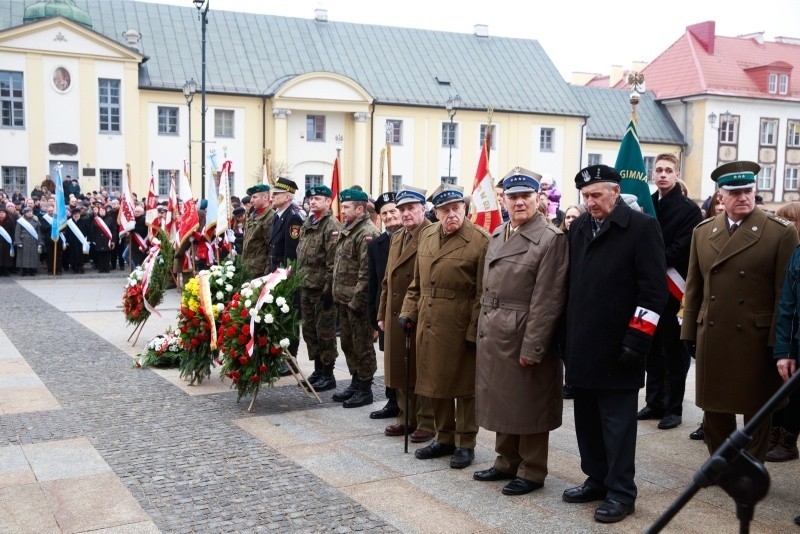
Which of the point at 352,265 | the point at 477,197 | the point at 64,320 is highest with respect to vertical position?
the point at 477,197

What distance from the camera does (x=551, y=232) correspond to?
18.1 ft

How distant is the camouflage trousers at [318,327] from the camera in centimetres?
855

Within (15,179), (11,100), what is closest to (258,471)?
(15,179)

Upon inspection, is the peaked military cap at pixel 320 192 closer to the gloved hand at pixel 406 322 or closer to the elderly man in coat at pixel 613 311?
the gloved hand at pixel 406 322

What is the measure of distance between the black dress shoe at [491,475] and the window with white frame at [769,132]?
56603mm

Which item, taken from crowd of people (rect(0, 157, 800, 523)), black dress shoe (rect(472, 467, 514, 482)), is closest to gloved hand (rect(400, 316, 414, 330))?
crowd of people (rect(0, 157, 800, 523))

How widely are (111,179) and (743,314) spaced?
1530 inches

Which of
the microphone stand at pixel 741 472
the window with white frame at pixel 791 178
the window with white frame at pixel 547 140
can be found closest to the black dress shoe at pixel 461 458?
the microphone stand at pixel 741 472

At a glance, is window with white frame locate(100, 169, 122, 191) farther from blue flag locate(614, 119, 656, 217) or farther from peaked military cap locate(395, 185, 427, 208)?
blue flag locate(614, 119, 656, 217)

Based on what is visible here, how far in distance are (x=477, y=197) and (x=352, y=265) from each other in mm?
2448

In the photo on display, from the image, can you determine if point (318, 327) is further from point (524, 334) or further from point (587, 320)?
point (587, 320)

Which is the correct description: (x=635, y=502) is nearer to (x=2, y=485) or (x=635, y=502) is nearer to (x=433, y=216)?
(x=2, y=485)

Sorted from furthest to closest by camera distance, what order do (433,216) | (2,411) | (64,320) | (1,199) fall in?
(1,199) < (64,320) < (433,216) < (2,411)

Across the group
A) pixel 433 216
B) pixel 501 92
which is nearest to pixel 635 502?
pixel 433 216
